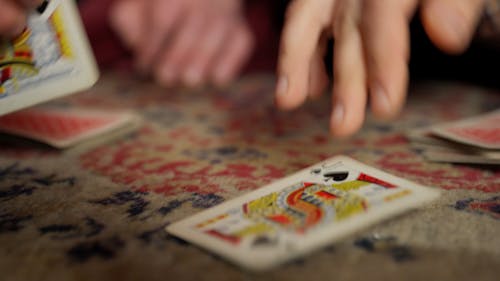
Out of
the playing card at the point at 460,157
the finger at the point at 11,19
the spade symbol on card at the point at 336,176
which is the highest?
the finger at the point at 11,19

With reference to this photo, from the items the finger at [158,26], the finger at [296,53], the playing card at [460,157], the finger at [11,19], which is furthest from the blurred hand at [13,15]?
the finger at [158,26]

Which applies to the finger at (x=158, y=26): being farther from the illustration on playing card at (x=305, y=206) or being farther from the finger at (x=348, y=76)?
the illustration on playing card at (x=305, y=206)

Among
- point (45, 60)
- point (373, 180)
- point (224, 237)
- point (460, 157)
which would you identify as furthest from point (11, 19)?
point (460, 157)

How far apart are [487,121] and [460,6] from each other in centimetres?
32

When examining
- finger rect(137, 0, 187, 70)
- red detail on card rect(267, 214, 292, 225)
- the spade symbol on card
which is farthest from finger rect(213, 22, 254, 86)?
red detail on card rect(267, 214, 292, 225)

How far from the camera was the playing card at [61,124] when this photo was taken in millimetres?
1233

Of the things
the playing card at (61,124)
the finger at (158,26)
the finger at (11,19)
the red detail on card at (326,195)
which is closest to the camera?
the red detail on card at (326,195)

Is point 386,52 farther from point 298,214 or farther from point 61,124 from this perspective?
point 61,124

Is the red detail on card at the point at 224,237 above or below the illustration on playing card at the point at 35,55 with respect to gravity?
below

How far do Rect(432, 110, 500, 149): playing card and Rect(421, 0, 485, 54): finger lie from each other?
0.20 m

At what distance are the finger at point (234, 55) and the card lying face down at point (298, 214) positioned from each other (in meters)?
1.02

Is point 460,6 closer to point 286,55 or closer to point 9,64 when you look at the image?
point 286,55

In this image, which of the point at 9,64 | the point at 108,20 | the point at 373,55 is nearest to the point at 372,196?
the point at 373,55

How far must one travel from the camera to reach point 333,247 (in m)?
0.72
